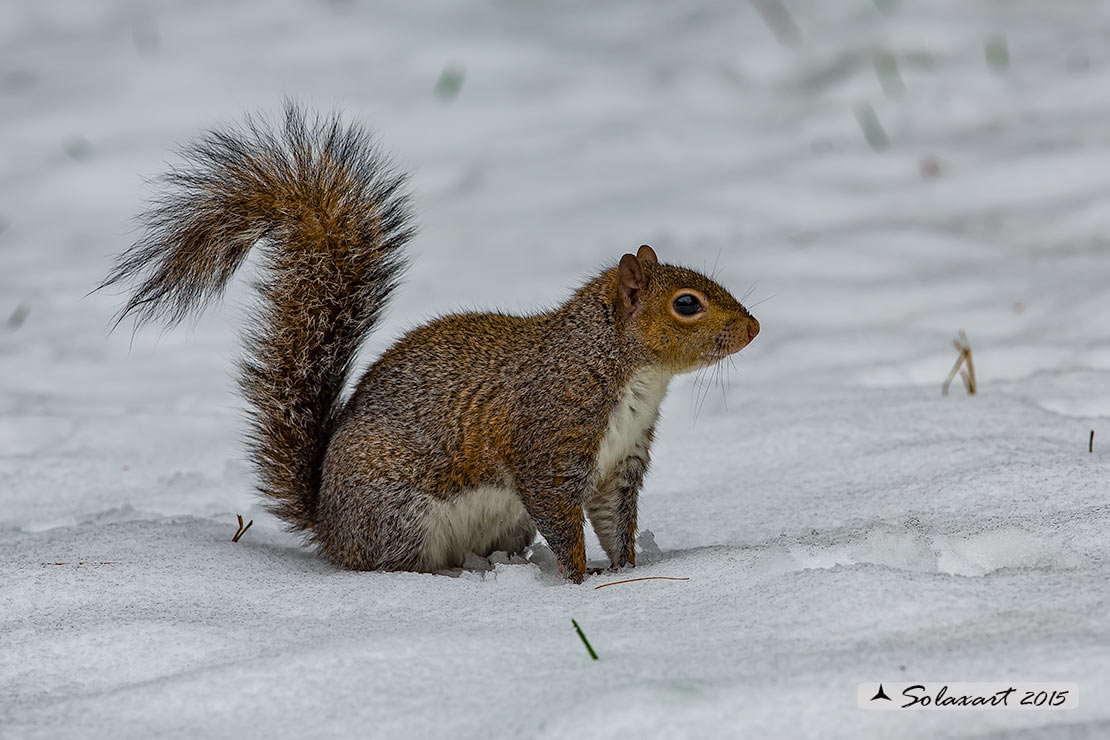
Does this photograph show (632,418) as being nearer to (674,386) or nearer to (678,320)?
(678,320)

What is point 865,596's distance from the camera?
1830 millimetres

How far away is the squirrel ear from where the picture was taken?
2574 mm

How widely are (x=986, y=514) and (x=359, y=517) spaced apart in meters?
1.27

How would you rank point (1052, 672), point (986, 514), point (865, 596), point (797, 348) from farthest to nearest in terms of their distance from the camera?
point (797, 348) → point (986, 514) → point (865, 596) → point (1052, 672)

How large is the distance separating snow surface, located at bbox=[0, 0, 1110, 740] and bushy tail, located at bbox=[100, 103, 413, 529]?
0.27m

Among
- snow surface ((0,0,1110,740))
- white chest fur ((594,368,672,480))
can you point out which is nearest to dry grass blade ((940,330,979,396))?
snow surface ((0,0,1110,740))

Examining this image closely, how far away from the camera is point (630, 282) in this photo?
258cm

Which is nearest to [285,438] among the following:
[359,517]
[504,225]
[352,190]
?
[359,517]

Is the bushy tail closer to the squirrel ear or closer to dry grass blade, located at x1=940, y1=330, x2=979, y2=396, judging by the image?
the squirrel ear

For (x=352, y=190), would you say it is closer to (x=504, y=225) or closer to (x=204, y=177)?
(x=204, y=177)

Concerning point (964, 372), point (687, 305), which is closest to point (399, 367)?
point (687, 305)

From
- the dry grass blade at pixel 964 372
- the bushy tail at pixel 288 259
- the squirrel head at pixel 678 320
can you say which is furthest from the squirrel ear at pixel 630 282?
the dry grass blade at pixel 964 372

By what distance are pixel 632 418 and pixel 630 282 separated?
29 centimetres

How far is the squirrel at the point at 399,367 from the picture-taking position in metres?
2.51
